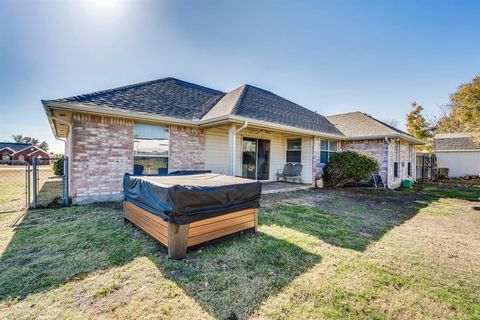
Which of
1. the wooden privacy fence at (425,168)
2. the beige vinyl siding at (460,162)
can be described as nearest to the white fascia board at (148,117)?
the wooden privacy fence at (425,168)

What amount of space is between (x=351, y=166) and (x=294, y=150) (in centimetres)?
274

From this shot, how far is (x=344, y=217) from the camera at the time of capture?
5180 mm

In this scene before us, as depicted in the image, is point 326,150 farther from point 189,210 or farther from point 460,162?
point 460,162

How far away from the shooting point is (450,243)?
3664mm

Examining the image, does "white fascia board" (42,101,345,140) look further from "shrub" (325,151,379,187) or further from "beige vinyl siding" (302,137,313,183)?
"shrub" (325,151,379,187)

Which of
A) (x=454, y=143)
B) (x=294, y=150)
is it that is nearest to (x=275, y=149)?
(x=294, y=150)

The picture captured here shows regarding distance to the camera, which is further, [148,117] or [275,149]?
[275,149]

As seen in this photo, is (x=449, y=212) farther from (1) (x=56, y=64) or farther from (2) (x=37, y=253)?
(1) (x=56, y=64)

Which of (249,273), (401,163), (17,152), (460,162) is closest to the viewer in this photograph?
(249,273)

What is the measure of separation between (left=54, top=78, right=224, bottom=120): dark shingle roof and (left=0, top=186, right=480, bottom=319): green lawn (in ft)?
11.1

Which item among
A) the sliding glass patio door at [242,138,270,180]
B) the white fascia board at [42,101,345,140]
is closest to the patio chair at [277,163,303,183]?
the sliding glass patio door at [242,138,270,180]

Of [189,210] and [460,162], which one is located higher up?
[460,162]

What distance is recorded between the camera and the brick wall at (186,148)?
712 centimetres

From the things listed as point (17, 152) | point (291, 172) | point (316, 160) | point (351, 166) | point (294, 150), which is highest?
point (17, 152)
